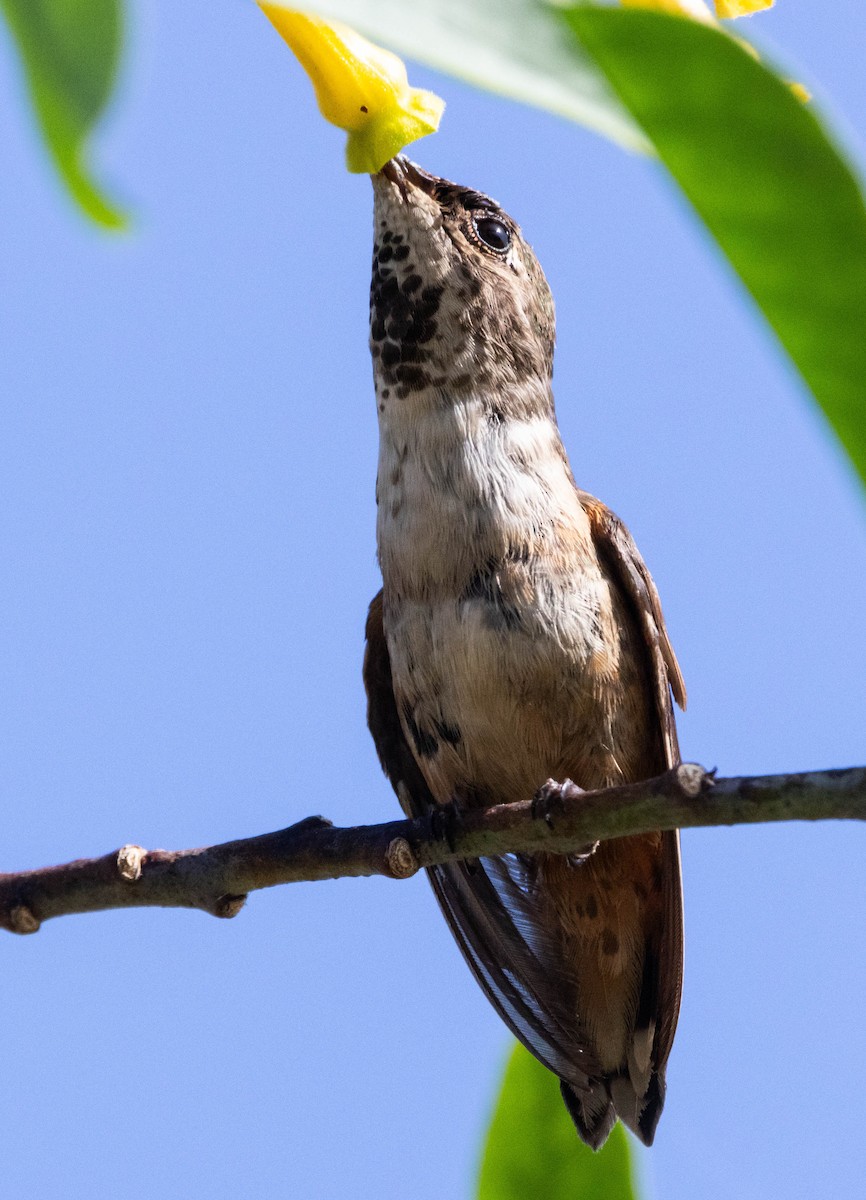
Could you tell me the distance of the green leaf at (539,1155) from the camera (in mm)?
1949

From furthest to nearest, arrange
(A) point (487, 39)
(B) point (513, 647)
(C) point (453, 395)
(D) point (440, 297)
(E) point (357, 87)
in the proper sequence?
(D) point (440, 297)
(C) point (453, 395)
(B) point (513, 647)
(E) point (357, 87)
(A) point (487, 39)

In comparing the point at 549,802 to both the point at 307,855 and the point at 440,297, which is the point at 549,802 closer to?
the point at 307,855

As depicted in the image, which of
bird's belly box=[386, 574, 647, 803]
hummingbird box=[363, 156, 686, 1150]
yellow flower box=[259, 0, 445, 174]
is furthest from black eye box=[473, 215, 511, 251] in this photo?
yellow flower box=[259, 0, 445, 174]

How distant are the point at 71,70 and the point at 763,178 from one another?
0.37 metres

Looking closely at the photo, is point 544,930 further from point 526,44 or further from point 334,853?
point 526,44

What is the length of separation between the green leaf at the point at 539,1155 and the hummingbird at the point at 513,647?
1939 millimetres

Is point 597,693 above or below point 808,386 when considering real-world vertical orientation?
above

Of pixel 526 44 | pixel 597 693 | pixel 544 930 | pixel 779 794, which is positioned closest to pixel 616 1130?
pixel 779 794

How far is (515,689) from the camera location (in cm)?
442

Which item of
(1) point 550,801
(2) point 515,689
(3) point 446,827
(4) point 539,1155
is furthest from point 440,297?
(4) point 539,1155

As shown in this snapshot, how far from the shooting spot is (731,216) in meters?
0.74

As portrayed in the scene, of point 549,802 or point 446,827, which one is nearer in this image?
point 549,802

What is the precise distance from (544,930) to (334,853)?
2028mm

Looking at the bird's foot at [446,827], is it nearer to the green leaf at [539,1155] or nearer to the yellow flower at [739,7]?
the green leaf at [539,1155]
